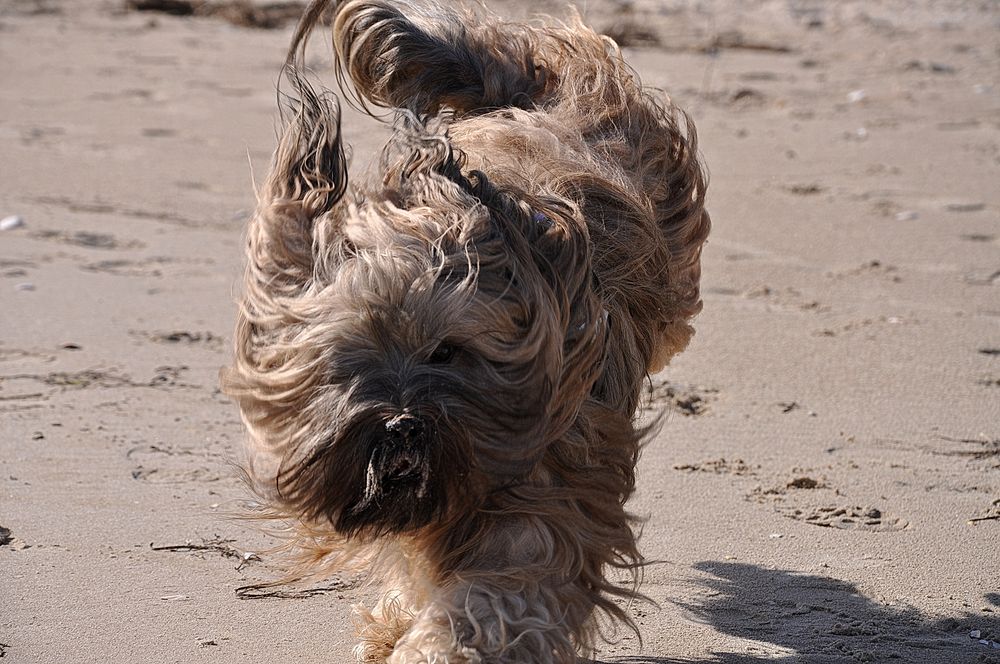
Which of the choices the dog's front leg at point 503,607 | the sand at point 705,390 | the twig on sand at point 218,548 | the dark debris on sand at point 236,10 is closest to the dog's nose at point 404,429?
the dog's front leg at point 503,607

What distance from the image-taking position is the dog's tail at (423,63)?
12.7 feet

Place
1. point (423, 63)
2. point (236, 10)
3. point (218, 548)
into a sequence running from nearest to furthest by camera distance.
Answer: point (218, 548) < point (423, 63) < point (236, 10)

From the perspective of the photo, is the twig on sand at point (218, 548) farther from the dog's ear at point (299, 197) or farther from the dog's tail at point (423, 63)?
the dog's tail at point (423, 63)

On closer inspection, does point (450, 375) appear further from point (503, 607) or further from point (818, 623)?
point (818, 623)

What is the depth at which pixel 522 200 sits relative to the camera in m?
2.91

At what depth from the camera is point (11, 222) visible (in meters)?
6.79

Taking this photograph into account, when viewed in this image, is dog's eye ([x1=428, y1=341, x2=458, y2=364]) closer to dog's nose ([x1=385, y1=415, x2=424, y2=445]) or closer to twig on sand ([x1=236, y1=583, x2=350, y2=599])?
dog's nose ([x1=385, y1=415, x2=424, y2=445])

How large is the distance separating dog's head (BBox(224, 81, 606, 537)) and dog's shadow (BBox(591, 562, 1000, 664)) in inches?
35.4

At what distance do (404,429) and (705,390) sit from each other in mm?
2646

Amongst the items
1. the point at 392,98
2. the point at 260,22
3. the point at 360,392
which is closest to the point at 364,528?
the point at 360,392

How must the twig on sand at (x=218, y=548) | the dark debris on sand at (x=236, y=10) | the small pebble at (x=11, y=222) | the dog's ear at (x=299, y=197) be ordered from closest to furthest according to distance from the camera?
the dog's ear at (x=299, y=197) < the twig on sand at (x=218, y=548) < the small pebble at (x=11, y=222) < the dark debris on sand at (x=236, y=10)

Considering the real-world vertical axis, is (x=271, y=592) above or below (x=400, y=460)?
below

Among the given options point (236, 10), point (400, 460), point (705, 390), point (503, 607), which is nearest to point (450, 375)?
point (400, 460)

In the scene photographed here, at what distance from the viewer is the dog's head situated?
261cm
